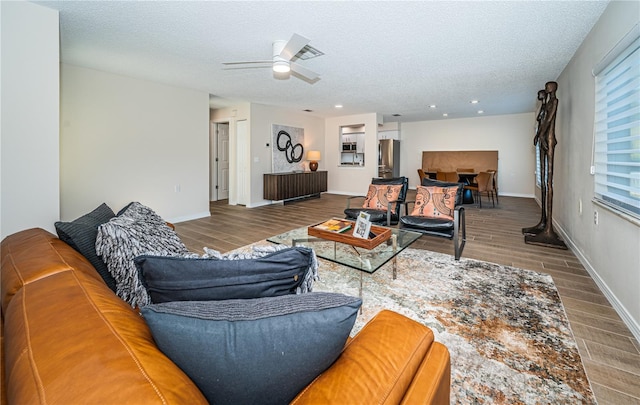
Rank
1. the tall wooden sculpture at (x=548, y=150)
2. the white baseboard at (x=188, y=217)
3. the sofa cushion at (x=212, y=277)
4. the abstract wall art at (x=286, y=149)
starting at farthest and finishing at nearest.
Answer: the abstract wall art at (x=286, y=149)
the white baseboard at (x=188, y=217)
the tall wooden sculpture at (x=548, y=150)
the sofa cushion at (x=212, y=277)

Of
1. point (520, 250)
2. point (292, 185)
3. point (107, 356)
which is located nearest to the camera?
point (107, 356)

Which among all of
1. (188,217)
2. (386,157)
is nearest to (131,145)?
(188,217)

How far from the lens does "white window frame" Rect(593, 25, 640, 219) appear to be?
2055 mm

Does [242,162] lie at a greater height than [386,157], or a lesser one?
lesser

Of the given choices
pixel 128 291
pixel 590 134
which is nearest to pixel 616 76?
pixel 590 134

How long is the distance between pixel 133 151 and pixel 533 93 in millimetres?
7202

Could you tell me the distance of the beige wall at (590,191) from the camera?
2.04 meters

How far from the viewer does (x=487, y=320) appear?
2033 millimetres

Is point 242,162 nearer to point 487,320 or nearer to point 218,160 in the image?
Answer: point 218,160

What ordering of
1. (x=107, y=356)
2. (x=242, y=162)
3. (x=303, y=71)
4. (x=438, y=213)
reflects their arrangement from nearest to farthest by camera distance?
(x=107, y=356)
(x=303, y=71)
(x=438, y=213)
(x=242, y=162)

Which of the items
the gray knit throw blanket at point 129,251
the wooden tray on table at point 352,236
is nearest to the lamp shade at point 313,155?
the wooden tray on table at point 352,236

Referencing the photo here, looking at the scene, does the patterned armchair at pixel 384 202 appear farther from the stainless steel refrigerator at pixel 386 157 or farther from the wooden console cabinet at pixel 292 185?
the stainless steel refrigerator at pixel 386 157

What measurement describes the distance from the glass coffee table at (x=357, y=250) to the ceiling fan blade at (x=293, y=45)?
1864mm

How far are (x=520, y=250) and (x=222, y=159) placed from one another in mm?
6843
